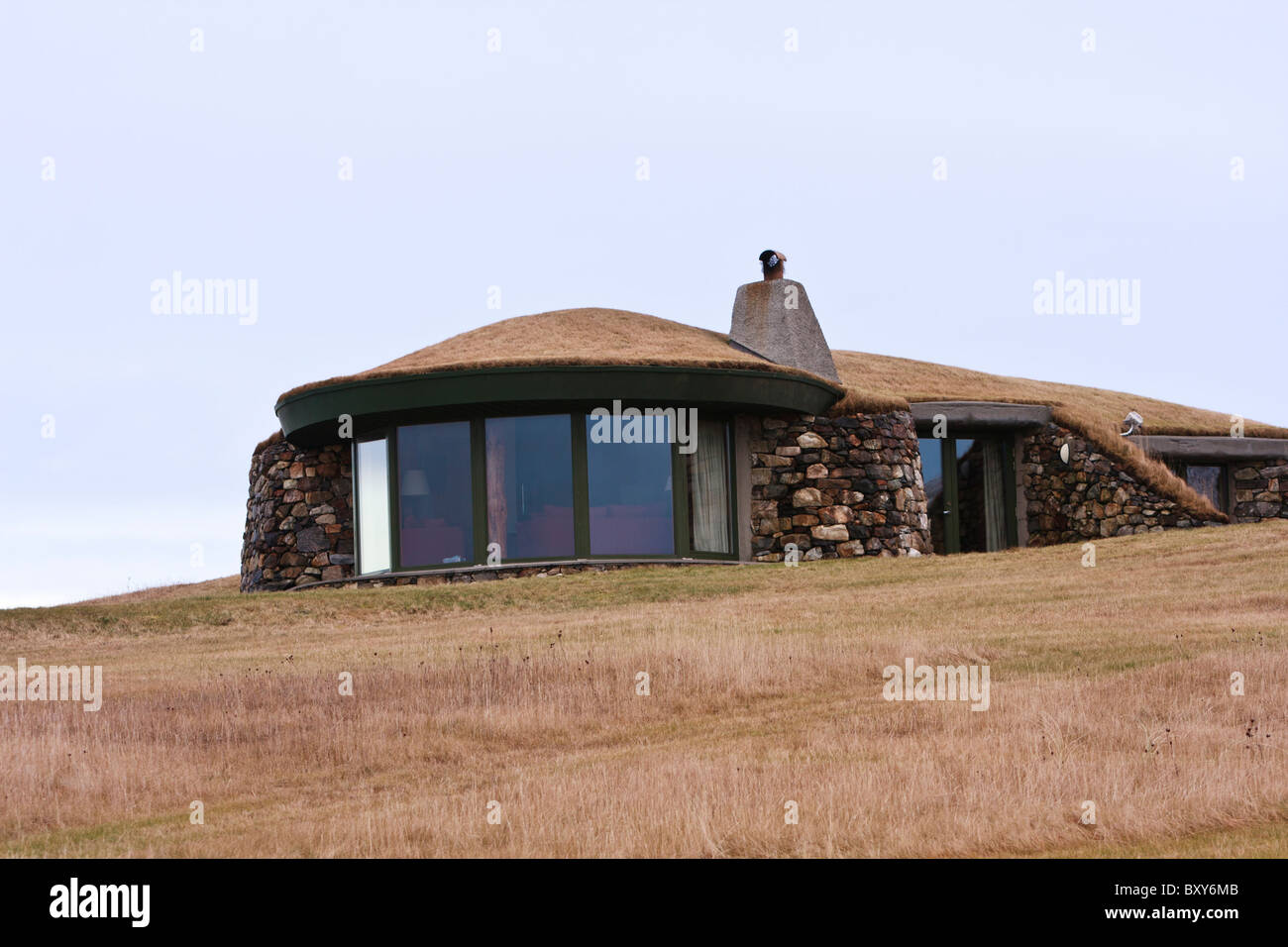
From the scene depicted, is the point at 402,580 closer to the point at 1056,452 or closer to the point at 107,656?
the point at 107,656

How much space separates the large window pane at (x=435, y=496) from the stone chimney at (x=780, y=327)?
7180 mm

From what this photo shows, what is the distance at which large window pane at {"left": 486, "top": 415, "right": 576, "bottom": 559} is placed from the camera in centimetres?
2225

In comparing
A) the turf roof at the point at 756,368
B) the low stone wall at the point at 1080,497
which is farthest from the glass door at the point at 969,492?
the turf roof at the point at 756,368

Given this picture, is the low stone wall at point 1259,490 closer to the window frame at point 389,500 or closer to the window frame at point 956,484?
the window frame at point 956,484

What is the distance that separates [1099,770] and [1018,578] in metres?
10.2

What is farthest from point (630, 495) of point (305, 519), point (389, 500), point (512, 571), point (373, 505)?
point (305, 519)

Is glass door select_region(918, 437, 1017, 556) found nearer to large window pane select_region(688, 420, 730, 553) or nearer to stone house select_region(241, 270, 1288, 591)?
stone house select_region(241, 270, 1288, 591)

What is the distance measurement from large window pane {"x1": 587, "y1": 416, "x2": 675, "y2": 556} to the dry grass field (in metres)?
4.61

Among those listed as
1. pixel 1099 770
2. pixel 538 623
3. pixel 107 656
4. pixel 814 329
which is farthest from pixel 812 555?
pixel 1099 770

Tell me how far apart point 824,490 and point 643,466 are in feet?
10.6

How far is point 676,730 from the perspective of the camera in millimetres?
11070

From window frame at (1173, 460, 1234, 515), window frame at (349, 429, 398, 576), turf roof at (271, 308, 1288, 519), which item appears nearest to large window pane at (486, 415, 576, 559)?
turf roof at (271, 308, 1288, 519)
